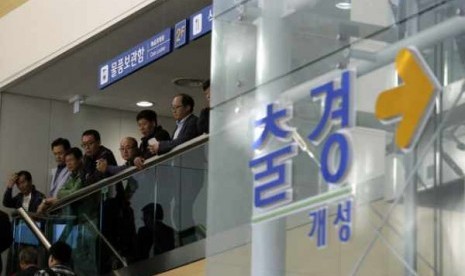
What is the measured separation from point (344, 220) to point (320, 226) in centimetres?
20

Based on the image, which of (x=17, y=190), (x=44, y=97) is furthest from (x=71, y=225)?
(x=44, y=97)

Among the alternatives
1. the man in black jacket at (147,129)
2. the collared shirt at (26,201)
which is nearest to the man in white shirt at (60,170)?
the collared shirt at (26,201)

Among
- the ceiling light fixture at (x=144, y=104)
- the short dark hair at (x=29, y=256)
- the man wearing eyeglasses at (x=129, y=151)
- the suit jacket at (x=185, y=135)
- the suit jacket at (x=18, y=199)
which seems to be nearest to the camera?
the suit jacket at (x=185, y=135)

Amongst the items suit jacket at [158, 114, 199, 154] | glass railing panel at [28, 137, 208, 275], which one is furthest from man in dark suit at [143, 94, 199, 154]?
glass railing panel at [28, 137, 208, 275]

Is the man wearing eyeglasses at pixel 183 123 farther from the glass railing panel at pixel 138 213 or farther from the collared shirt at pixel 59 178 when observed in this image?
the collared shirt at pixel 59 178

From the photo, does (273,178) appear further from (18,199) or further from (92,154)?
(18,199)

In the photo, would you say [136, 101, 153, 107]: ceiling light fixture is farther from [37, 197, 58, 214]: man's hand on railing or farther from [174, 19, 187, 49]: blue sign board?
[174, 19, 187, 49]: blue sign board

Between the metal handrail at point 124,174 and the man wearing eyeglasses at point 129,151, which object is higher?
the man wearing eyeglasses at point 129,151

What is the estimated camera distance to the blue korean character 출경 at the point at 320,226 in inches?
191

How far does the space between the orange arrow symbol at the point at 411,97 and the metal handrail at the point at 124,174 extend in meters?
5.38

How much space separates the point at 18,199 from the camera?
1450 centimetres

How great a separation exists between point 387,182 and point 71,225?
299 inches

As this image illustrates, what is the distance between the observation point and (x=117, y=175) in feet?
36.2

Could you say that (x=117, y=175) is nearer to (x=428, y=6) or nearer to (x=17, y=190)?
(x=17, y=190)
